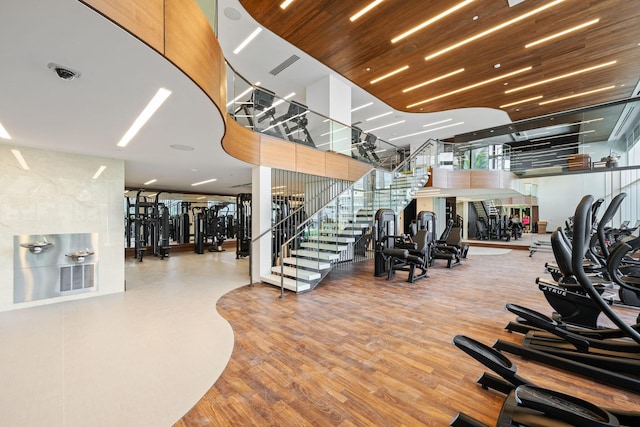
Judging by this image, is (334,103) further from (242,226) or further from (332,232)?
(242,226)

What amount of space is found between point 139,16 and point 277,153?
4720 millimetres

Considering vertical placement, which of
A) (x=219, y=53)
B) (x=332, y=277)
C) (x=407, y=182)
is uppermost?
(x=219, y=53)

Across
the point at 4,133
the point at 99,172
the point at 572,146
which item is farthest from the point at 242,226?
the point at 572,146

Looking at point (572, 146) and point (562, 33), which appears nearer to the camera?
point (562, 33)

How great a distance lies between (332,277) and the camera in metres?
6.66

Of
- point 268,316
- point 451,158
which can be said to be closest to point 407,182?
point 451,158

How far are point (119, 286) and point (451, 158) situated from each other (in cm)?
1285

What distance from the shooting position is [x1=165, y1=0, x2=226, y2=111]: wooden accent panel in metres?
2.09

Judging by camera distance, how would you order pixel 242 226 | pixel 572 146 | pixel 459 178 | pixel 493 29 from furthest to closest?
pixel 572 146 → pixel 459 178 → pixel 242 226 → pixel 493 29

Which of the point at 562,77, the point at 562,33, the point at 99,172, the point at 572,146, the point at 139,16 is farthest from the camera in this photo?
the point at 572,146

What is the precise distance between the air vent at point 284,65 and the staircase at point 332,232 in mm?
4117

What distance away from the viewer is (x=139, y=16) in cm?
178

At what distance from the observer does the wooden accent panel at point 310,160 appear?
276 inches

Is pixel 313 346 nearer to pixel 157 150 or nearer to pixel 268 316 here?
pixel 268 316
